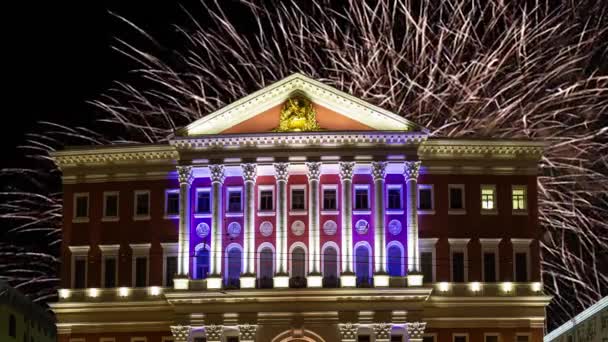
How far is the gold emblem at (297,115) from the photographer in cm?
7619

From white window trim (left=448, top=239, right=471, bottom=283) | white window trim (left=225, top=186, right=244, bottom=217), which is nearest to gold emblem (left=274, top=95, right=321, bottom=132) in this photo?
white window trim (left=225, top=186, right=244, bottom=217)

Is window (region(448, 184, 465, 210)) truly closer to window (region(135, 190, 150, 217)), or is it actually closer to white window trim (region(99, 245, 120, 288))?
window (region(135, 190, 150, 217))

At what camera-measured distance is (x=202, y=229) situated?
77.1m

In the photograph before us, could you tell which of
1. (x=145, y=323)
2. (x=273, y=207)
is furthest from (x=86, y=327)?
(x=273, y=207)

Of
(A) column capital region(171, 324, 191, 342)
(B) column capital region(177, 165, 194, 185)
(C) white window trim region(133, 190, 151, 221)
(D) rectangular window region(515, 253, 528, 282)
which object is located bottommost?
(A) column capital region(171, 324, 191, 342)

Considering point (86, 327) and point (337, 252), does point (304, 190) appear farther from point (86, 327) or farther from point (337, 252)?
point (86, 327)

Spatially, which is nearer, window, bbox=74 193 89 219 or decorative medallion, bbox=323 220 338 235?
decorative medallion, bbox=323 220 338 235

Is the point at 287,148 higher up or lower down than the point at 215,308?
higher up

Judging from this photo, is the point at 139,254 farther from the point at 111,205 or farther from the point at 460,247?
the point at 460,247

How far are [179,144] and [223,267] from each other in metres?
7.69

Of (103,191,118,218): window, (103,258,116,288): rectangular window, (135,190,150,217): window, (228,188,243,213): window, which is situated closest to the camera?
(228,188,243,213): window

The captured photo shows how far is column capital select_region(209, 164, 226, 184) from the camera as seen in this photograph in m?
76.7

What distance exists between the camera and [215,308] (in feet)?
247

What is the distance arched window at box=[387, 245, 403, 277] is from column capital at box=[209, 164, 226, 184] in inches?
421
